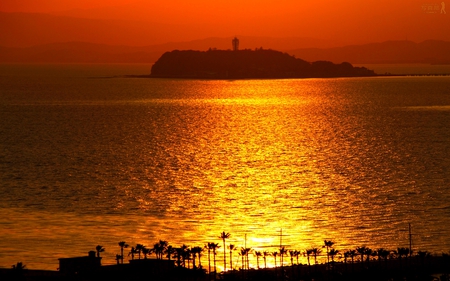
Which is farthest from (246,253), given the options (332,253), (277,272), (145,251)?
(145,251)

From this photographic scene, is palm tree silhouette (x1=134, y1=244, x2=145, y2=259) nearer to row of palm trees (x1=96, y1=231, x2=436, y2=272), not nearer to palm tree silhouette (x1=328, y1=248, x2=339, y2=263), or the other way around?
row of palm trees (x1=96, y1=231, x2=436, y2=272)

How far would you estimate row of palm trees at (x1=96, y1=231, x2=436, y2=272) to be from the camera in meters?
49.1

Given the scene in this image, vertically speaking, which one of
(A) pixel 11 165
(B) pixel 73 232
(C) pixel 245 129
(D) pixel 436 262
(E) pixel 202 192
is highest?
(C) pixel 245 129

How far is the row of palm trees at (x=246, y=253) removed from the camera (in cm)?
4912

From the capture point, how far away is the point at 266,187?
76188 mm

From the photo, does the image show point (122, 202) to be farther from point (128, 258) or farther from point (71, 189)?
point (128, 258)

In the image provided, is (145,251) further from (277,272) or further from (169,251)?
(277,272)

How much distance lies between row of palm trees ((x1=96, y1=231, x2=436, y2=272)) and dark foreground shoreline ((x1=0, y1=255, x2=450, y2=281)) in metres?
0.48

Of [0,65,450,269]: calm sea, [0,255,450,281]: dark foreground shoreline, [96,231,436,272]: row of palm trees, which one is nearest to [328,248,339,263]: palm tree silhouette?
[96,231,436,272]: row of palm trees

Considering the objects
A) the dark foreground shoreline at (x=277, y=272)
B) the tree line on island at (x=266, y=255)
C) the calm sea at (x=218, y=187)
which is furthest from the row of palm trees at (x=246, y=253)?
the calm sea at (x=218, y=187)

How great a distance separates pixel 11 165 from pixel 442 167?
144 feet

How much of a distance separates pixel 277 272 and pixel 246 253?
317cm

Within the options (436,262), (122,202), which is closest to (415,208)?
(436,262)

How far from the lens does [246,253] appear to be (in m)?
50.6
